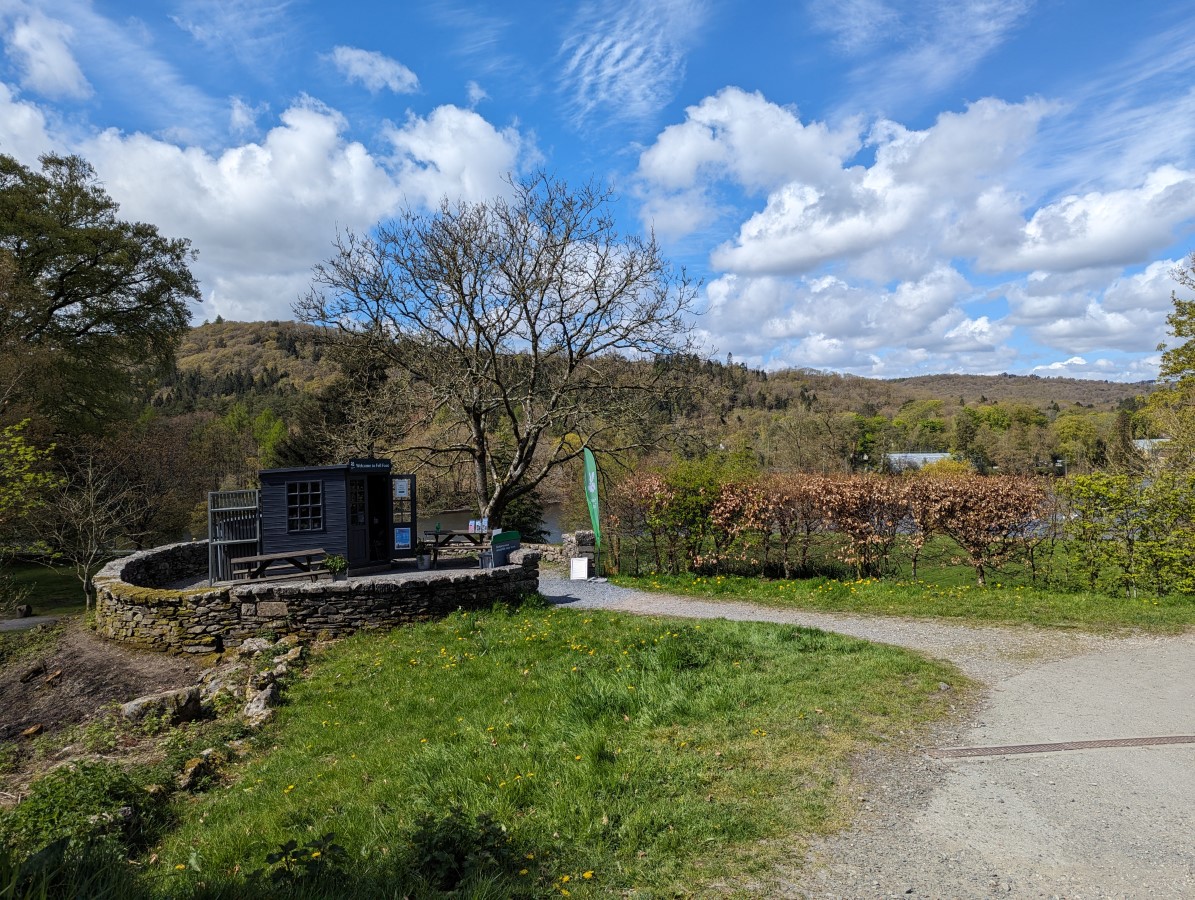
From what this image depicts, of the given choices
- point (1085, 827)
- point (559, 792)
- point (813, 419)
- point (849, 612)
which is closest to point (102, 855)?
point (559, 792)

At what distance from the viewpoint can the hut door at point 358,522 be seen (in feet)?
48.4

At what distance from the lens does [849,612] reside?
36.7 feet

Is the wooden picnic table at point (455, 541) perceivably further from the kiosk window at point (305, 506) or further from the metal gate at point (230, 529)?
the metal gate at point (230, 529)

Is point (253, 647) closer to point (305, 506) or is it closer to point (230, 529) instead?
point (305, 506)

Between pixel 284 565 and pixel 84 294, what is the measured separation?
1859 cm

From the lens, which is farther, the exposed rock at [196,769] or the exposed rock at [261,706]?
the exposed rock at [261,706]

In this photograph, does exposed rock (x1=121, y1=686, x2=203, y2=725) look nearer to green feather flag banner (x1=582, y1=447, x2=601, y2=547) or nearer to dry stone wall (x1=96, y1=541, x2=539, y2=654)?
dry stone wall (x1=96, y1=541, x2=539, y2=654)

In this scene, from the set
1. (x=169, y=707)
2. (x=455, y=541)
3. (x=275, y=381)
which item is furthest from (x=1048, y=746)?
(x=275, y=381)

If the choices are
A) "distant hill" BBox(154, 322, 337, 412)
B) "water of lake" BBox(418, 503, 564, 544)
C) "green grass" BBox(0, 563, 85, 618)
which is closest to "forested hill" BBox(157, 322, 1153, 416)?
"distant hill" BBox(154, 322, 337, 412)

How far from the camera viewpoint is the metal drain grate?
5282 millimetres

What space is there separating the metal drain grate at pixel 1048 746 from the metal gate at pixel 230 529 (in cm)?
1321

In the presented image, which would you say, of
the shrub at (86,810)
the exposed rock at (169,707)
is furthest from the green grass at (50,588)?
the shrub at (86,810)

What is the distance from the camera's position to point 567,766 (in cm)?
517

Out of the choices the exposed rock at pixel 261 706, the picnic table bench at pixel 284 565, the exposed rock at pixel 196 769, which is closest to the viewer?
the exposed rock at pixel 196 769
